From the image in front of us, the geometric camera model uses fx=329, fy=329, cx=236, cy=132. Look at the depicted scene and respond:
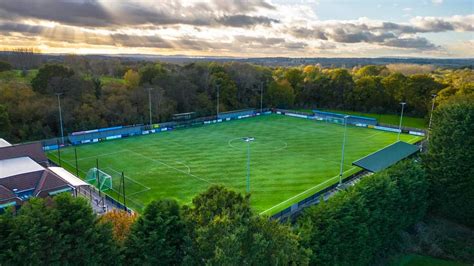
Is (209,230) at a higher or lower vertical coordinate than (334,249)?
higher

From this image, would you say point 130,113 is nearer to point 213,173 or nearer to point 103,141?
point 103,141

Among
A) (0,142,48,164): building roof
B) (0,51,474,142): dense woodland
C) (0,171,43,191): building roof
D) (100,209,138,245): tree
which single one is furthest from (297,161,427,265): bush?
(0,51,474,142): dense woodland

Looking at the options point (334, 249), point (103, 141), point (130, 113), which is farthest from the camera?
point (130, 113)

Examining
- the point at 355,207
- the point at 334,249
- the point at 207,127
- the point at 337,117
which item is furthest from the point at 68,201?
the point at 337,117

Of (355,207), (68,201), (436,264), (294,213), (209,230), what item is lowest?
(436,264)

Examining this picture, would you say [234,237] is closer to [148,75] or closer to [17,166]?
[17,166]

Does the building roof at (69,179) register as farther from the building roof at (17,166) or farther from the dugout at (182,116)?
the dugout at (182,116)

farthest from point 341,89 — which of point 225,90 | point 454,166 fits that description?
point 454,166
